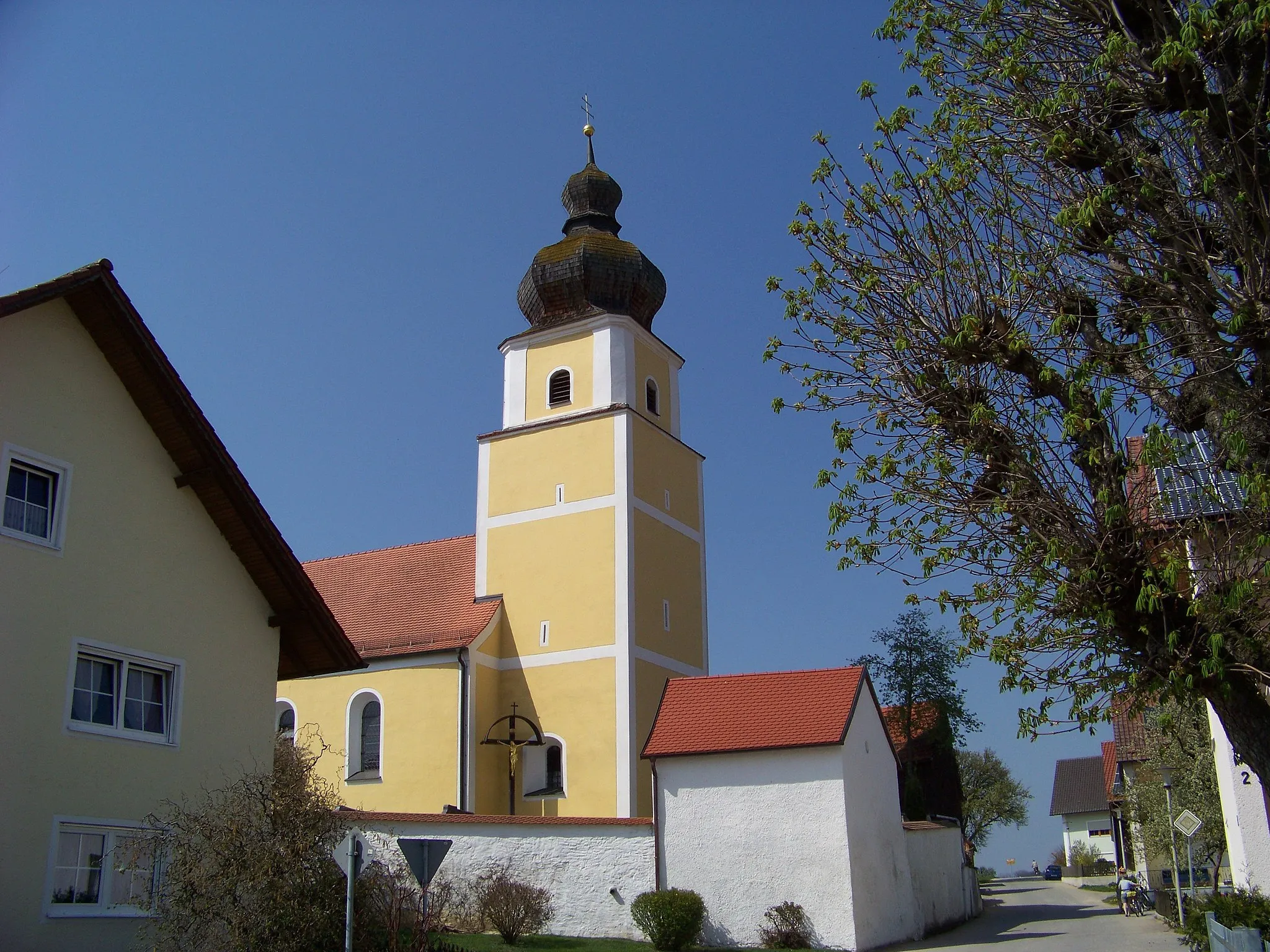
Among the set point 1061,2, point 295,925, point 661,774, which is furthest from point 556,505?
point 1061,2

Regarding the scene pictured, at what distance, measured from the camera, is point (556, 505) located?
2920cm

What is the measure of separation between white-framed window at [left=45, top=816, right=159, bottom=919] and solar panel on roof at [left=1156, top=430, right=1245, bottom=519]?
9.73 m

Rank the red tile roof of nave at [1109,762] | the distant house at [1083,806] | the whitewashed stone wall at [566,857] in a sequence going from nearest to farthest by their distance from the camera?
the whitewashed stone wall at [566,857], the red tile roof of nave at [1109,762], the distant house at [1083,806]

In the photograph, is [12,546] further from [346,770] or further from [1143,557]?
[346,770]

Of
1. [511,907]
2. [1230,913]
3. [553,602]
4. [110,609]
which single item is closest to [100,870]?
[110,609]

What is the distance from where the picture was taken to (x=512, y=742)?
27188 millimetres

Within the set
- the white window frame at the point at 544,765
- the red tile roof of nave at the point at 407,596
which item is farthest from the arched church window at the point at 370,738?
the white window frame at the point at 544,765

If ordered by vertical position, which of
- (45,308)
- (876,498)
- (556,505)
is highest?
(556,505)

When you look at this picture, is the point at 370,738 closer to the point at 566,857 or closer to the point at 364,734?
the point at 364,734

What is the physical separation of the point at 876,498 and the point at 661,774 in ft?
38.5

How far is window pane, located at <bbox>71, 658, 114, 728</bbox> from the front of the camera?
42.4 feet

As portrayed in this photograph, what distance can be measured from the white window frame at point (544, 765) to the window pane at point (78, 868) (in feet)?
48.9

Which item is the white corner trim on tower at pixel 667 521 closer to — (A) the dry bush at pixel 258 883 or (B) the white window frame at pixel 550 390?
(B) the white window frame at pixel 550 390

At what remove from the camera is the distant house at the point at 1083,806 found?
210ft
